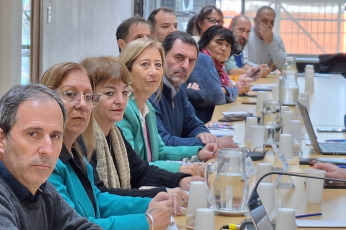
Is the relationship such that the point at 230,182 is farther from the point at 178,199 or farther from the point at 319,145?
the point at 319,145

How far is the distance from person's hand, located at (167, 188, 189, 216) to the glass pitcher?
0.12 m

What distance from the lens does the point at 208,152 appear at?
3.96 metres

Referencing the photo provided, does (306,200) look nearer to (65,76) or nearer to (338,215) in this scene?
(338,215)

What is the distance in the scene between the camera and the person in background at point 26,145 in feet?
5.90

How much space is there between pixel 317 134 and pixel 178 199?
6.31 feet

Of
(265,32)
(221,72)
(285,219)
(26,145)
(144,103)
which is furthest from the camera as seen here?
(265,32)

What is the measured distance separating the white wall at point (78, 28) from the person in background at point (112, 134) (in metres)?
2.56

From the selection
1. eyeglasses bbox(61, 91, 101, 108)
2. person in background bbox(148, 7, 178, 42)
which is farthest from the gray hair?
person in background bbox(148, 7, 178, 42)

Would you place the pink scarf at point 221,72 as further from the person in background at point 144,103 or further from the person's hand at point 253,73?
the person in background at point 144,103

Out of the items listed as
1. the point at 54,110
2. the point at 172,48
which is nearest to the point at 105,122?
the point at 54,110

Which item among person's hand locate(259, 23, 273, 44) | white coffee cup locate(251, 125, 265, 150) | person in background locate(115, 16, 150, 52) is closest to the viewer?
white coffee cup locate(251, 125, 265, 150)

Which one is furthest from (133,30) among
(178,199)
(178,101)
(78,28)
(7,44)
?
(178,199)

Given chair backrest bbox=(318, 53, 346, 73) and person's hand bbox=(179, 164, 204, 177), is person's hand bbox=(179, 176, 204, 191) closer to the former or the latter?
person's hand bbox=(179, 164, 204, 177)

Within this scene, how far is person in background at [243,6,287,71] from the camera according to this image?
8820 mm
